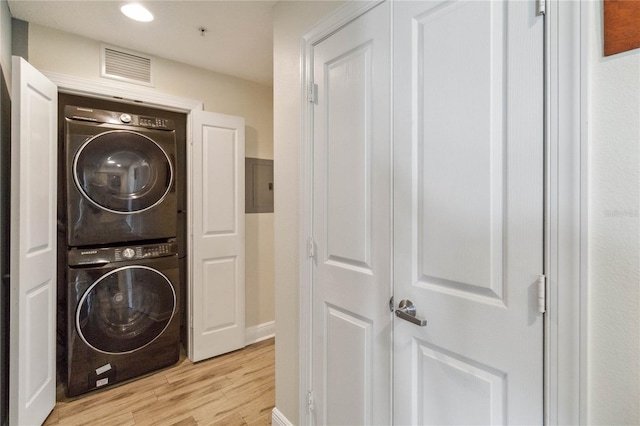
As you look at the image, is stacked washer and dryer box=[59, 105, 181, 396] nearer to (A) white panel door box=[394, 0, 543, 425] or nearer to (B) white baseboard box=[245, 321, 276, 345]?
(B) white baseboard box=[245, 321, 276, 345]

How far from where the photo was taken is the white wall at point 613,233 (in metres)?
0.65

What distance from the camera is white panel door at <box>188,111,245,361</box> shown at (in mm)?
2600

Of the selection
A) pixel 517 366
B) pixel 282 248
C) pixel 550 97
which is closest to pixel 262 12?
pixel 282 248

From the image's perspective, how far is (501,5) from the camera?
823 mm

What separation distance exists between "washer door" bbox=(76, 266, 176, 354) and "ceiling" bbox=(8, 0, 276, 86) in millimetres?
1741

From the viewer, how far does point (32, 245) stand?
176 centimetres

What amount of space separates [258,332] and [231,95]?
2430 millimetres

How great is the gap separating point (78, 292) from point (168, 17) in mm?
1998

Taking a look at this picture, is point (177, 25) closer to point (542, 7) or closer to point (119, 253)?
point (119, 253)

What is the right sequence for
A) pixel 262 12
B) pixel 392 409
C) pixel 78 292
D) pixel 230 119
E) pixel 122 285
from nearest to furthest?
pixel 392 409 < pixel 262 12 < pixel 78 292 < pixel 122 285 < pixel 230 119

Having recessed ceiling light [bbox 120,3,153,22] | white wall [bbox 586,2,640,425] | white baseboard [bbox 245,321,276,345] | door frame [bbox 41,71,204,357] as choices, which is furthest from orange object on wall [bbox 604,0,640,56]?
white baseboard [bbox 245,321,276,345]

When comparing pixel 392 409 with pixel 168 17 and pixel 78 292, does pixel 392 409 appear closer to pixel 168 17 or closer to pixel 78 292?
pixel 78 292

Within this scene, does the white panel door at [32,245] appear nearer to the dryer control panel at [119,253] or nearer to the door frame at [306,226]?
the dryer control panel at [119,253]

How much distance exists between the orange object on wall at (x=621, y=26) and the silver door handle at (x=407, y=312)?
85 centimetres
